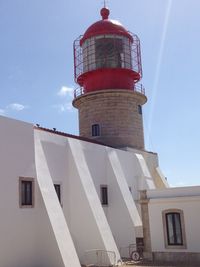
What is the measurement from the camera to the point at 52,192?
14.7m

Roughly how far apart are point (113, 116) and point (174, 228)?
9168 mm

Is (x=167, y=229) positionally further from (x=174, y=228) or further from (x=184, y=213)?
(x=184, y=213)

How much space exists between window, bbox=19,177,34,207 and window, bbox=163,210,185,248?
22.6 ft

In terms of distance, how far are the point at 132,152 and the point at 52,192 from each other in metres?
10.2

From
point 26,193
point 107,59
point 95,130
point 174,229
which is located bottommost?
point 174,229

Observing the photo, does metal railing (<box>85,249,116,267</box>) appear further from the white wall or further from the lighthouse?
the lighthouse

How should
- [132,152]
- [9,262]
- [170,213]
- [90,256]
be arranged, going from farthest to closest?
[132,152] < [170,213] < [90,256] < [9,262]

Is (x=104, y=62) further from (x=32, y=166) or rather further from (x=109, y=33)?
(x=32, y=166)

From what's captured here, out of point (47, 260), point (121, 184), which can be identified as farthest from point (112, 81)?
point (47, 260)

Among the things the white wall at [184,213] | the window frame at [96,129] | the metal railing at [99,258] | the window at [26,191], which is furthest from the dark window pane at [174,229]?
the window frame at [96,129]

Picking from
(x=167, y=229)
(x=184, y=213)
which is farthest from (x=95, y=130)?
(x=184, y=213)

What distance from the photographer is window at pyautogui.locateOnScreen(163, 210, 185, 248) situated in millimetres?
17297

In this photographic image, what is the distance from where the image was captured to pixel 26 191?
46.2 feet

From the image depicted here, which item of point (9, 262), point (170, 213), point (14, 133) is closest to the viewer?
point (9, 262)
